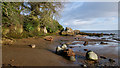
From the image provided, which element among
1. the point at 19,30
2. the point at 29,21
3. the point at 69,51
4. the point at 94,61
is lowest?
the point at 94,61

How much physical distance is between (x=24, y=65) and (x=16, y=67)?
12.3 inches

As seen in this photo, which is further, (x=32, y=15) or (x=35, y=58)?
(x=32, y=15)

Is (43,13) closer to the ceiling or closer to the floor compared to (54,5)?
closer to the floor

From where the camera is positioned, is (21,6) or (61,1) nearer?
(21,6)

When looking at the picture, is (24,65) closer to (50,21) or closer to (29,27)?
(29,27)

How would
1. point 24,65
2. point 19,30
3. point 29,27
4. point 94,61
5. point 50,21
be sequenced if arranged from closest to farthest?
point 24,65
point 94,61
point 19,30
point 29,27
point 50,21

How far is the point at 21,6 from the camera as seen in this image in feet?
39.7

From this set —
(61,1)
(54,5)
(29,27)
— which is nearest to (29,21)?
(29,27)

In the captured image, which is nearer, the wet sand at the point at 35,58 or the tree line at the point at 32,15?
the wet sand at the point at 35,58

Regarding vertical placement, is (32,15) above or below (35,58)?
above

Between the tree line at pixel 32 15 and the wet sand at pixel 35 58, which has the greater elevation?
the tree line at pixel 32 15

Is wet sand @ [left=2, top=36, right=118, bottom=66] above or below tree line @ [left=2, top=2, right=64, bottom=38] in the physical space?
below

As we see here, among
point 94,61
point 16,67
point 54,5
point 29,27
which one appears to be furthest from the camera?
point 54,5

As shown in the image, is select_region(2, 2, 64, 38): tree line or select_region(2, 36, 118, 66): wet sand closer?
select_region(2, 36, 118, 66): wet sand
